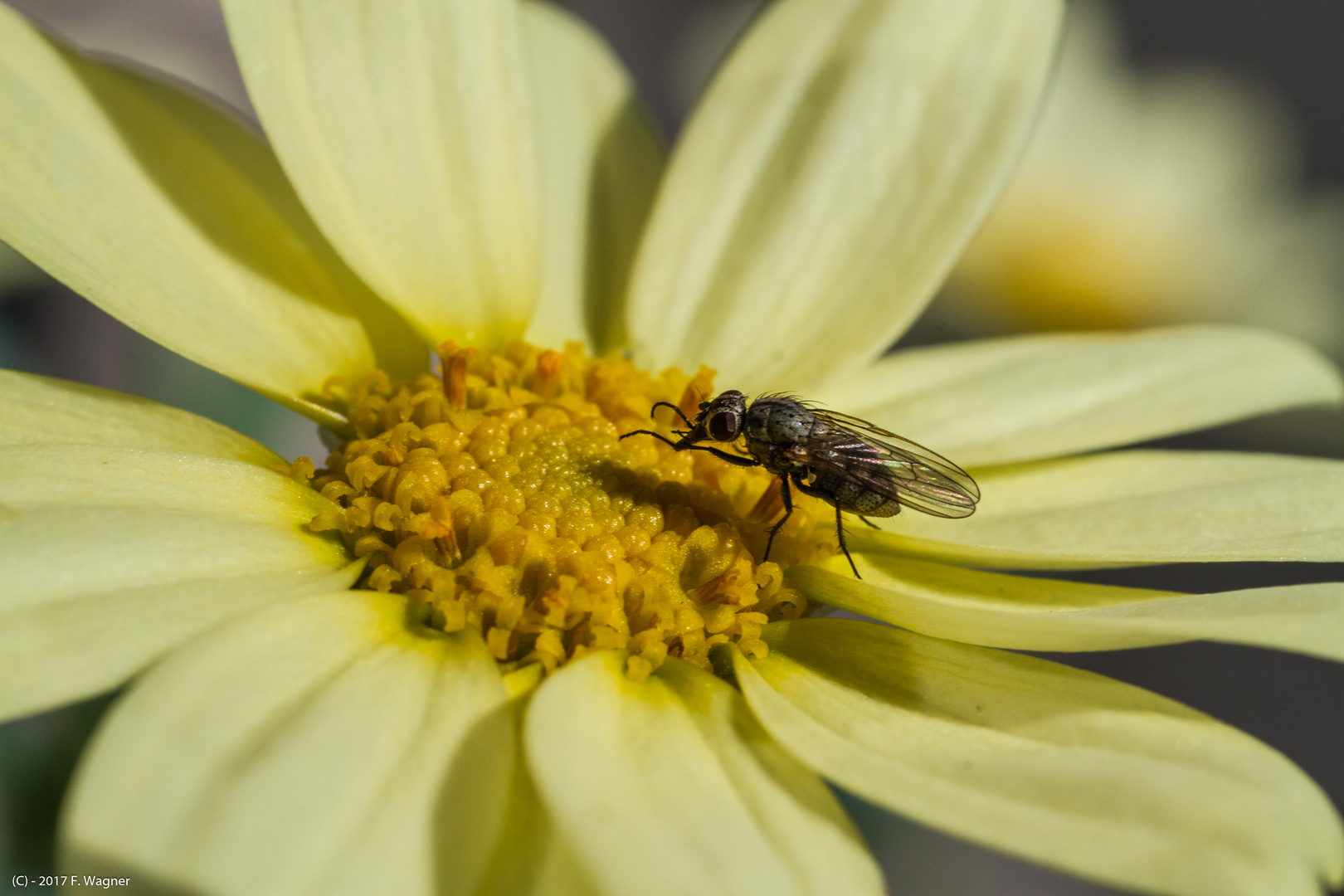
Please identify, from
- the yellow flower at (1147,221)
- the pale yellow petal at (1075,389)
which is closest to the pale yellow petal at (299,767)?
the pale yellow petal at (1075,389)

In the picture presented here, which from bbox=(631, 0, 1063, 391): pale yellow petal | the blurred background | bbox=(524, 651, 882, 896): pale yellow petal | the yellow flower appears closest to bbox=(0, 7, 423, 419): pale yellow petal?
bbox=(631, 0, 1063, 391): pale yellow petal

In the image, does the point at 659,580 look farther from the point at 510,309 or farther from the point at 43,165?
the point at 43,165

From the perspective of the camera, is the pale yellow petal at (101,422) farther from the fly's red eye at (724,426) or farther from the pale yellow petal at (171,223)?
the fly's red eye at (724,426)

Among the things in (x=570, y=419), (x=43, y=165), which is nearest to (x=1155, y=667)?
(x=570, y=419)

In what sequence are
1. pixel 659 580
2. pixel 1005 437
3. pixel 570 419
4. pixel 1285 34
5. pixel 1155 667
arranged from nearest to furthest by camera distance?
pixel 659 580, pixel 570 419, pixel 1005 437, pixel 1155 667, pixel 1285 34

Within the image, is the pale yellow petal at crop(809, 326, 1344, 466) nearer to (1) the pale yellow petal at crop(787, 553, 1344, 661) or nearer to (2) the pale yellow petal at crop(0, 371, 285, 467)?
(1) the pale yellow petal at crop(787, 553, 1344, 661)

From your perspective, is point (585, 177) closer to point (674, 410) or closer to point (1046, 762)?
point (674, 410)
